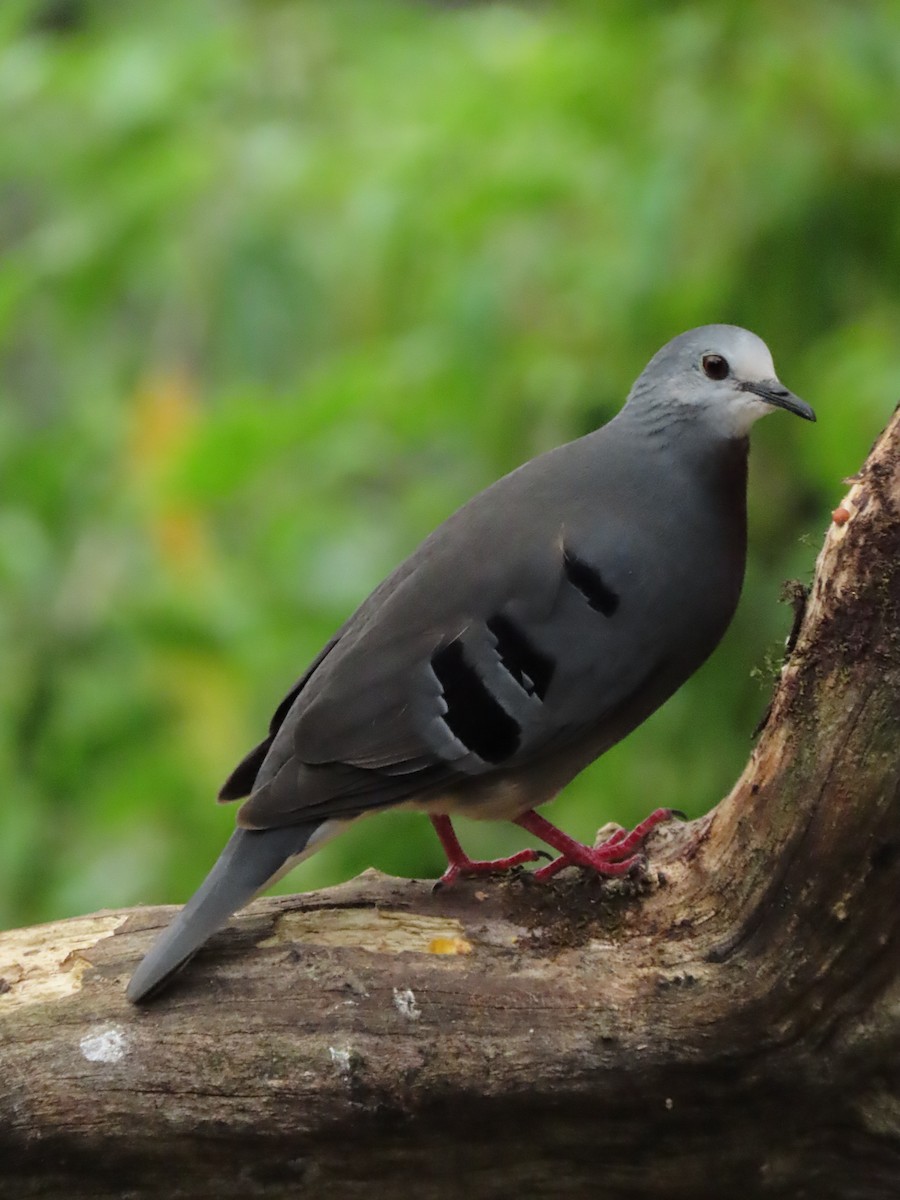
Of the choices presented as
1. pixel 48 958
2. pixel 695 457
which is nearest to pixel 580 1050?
pixel 48 958

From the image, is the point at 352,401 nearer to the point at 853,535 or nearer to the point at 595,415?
the point at 595,415

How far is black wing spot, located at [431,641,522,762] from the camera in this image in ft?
9.06

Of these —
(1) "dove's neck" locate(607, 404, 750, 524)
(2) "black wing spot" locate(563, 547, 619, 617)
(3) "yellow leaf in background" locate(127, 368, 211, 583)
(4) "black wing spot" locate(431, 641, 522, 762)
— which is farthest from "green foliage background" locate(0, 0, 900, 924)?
(4) "black wing spot" locate(431, 641, 522, 762)

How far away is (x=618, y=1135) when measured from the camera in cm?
262

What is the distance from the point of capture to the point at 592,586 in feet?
9.20

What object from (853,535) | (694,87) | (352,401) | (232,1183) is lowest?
(232,1183)

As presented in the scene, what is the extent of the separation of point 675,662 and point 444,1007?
0.71 m

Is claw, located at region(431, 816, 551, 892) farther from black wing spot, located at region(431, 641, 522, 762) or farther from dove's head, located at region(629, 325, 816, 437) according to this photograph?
dove's head, located at region(629, 325, 816, 437)

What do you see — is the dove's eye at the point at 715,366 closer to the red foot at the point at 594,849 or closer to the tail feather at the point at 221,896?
the red foot at the point at 594,849

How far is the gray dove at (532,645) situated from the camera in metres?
2.77

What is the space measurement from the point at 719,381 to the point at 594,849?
0.87 m

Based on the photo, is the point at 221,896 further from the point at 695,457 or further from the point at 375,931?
the point at 695,457

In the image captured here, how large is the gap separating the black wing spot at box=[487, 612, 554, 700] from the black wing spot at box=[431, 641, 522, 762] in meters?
0.06

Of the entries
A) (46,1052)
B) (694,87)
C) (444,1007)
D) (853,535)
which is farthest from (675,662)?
(694,87)
